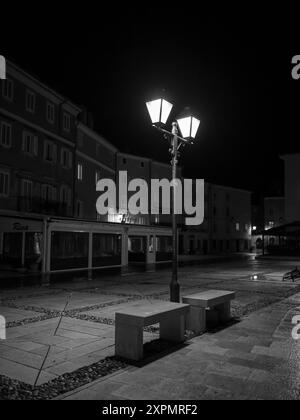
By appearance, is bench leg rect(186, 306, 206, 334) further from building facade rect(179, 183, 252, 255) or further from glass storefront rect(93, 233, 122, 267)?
building facade rect(179, 183, 252, 255)

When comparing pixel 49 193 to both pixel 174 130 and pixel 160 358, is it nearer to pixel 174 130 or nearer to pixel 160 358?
pixel 174 130

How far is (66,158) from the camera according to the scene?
2852cm

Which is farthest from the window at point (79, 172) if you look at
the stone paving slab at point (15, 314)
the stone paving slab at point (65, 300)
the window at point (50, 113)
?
the stone paving slab at point (15, 314)

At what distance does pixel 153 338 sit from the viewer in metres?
7.43

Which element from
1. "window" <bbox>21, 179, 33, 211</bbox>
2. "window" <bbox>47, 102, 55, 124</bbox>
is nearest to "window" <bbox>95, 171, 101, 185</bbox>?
"window" <bbox>47, 102, 55, 124</bbox>

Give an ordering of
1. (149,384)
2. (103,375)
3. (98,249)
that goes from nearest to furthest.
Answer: (149,384)
(103,375)
(98,249)

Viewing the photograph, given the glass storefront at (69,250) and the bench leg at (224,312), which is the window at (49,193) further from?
the bench leg at (224,312)

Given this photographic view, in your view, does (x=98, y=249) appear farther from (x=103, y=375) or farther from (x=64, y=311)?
(x=103, y=375)

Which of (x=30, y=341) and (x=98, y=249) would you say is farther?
(x=98, y=249)

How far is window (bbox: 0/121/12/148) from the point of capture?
862 inches

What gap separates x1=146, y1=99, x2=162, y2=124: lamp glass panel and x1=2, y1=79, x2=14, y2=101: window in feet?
54.3
